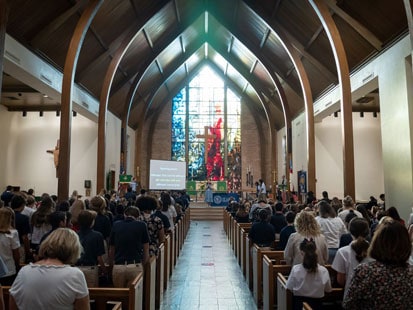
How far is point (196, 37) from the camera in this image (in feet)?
63.7

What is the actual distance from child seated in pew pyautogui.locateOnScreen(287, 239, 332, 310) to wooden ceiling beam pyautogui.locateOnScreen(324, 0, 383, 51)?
8.47 meters

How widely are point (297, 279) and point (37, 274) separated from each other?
1955mm

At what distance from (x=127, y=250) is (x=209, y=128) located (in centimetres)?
2063

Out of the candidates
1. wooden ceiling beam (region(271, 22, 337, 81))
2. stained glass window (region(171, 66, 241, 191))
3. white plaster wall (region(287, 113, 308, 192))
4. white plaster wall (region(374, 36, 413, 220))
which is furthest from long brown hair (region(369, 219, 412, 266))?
stained glass window (region(171, 66, 241, 191))

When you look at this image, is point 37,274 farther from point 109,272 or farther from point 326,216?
point 326,216

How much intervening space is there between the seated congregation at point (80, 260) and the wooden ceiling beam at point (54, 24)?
5.37 metres

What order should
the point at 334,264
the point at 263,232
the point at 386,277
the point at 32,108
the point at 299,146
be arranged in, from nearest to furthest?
the point at 386,277
the point at 334,264
the point at 263,232
the point at 32,108
the point at 299,146

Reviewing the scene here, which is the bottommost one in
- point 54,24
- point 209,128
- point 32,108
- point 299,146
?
point 299,146

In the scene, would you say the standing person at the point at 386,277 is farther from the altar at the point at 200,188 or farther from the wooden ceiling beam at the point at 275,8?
the altar at the point at 200,188

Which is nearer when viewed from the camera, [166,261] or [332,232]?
[332,232]

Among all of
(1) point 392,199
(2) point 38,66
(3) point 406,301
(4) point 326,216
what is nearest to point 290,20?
(1) point 392,199

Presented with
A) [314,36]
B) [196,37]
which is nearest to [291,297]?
[314,36]

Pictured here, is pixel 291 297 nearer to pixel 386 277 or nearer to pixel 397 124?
pixel 386 277

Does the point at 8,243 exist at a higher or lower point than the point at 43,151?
lower
